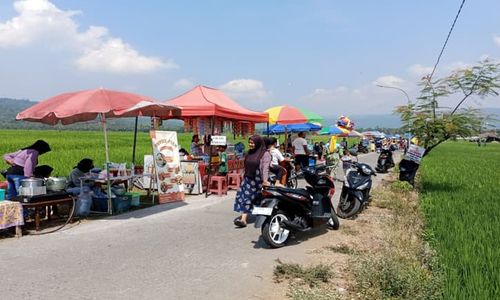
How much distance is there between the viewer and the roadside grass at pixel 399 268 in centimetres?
402

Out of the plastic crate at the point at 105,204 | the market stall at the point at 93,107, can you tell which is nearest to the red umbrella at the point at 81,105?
the market stall at the point at 93,107

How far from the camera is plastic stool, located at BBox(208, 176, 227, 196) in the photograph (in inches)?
414

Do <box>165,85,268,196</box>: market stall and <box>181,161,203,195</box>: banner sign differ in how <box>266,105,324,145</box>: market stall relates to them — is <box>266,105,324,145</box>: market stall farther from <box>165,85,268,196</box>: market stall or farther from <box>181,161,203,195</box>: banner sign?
<box>181,161,203,195</box>: banner sign

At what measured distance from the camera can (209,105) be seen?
34.7 ft

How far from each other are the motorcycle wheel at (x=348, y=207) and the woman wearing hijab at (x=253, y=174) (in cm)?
200

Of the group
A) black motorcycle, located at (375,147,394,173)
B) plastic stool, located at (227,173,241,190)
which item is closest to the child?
plastic stool, located at (227,173,241,190)

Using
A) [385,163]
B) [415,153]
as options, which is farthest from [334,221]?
[385,163]

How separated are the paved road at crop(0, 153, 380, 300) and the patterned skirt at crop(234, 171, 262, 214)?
36 centimetres

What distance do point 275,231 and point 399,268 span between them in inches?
74.7

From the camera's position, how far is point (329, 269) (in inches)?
190

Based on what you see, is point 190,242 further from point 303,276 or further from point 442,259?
point 442,259

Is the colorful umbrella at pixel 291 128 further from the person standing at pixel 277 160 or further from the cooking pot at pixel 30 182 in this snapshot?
the cooking pot at pixel 30 182

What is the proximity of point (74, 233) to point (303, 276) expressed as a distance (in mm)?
3884

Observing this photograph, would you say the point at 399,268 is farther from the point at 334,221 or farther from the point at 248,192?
the point at 248,192
